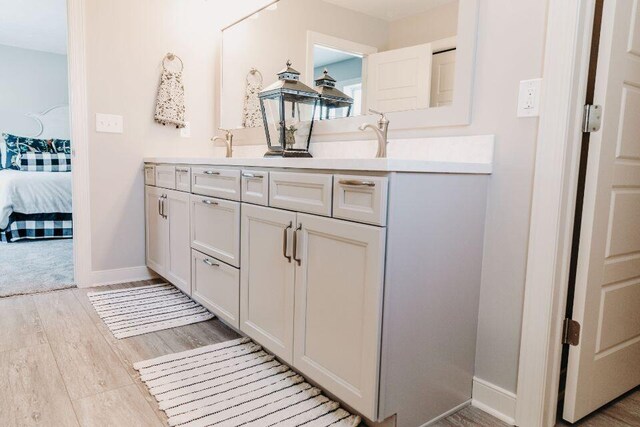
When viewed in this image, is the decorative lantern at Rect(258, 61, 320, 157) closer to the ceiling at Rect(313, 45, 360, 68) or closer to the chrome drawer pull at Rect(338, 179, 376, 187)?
the ceiling at Rect(313, 45, 360, 68)

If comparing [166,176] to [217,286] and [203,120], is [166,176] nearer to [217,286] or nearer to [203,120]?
[203,120]

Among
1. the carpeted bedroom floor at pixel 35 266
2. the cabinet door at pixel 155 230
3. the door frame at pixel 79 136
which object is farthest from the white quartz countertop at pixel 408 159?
the carpeted bedroom floor at pixel 35 266

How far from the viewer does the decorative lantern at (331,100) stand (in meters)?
2.09

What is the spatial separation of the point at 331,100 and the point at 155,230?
4.93ft

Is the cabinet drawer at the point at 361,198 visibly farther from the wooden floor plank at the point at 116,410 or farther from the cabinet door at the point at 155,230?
the cabinet door at the point at 155,230

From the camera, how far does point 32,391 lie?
1.53m

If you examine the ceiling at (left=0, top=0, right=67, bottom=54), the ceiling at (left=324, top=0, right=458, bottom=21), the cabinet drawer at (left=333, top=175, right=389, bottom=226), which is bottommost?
the cabinet drawer at (left=333, top=175, right=389, bottom=226)

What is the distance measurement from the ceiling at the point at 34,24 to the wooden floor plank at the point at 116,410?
12.2 ft

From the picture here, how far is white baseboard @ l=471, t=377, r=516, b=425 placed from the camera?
57.2 inches

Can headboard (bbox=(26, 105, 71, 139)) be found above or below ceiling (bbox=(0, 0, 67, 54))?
below

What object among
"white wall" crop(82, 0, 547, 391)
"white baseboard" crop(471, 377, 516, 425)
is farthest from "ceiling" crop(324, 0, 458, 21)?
"white baseboard" crop(471, 377, 516, 425)

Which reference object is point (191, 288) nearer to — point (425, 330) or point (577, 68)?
point (425, 330)

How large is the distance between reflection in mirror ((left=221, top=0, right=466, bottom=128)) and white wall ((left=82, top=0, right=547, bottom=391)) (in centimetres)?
16

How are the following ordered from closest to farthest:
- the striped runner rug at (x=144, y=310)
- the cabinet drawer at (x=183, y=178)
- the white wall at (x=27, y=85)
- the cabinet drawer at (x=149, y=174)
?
the striped runner rug at (x=144, y=310) < the cabinet drawer at (x=183, y=178) < the cabinet drawer at (x=149, y=174) < the white wall at (x=27, y=85)
